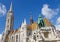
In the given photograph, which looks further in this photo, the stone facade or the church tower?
the church tower

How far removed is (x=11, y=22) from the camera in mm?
60562

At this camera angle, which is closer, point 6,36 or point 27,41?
point 27,41

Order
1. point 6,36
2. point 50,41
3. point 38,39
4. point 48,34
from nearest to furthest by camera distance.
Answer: point 50,41
point 38,39
point 48,34
point 6,36

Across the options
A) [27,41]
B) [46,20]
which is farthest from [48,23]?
[27,41]

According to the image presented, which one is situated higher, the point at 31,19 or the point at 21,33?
the point at 31,19

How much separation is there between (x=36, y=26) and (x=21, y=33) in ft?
17.6

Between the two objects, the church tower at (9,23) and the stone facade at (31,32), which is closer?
the stone facade at (31,32)

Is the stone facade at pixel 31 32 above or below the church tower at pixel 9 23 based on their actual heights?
below

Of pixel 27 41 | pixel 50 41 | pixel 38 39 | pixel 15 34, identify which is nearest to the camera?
pixel 50 41

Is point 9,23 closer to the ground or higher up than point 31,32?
higher up

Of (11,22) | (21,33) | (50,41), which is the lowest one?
(50,41)

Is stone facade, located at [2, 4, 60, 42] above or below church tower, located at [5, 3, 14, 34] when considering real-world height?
below

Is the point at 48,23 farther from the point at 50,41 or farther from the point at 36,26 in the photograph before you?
the point at 50,41

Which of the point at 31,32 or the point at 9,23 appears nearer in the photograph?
the point at 31,32
